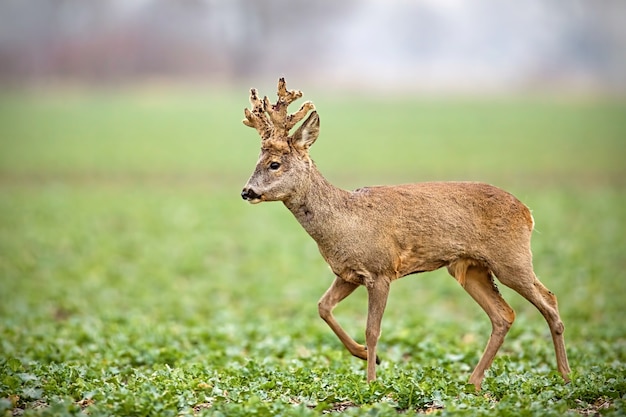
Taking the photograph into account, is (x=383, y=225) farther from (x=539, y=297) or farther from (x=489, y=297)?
(x=539, y=297)

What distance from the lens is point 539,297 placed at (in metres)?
8.55

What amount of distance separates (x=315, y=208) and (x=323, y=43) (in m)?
109

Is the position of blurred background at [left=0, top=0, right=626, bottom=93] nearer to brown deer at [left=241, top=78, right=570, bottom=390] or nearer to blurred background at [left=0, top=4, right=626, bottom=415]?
blurred background at [left=0, top=4, right=626, bottom=415]

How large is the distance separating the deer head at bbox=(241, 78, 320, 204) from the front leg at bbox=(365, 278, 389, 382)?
1151 millimetres

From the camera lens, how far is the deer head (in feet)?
26.0

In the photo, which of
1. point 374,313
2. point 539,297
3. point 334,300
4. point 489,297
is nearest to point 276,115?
point 334,300

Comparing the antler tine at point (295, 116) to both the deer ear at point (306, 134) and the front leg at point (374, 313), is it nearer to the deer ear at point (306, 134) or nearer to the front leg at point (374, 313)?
the deer ear at point (306, 134)

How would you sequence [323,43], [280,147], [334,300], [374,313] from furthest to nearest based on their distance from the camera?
[323,43] < [334,300] < [374,313] < [280,147]

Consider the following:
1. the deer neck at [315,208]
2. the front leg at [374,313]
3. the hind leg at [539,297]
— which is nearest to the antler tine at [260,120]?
the deer neck at [315,208]

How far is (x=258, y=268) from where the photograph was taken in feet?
57.5

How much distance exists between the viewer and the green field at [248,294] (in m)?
7.72

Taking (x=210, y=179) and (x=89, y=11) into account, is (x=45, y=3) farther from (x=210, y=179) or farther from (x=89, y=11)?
(x=210, y=179)

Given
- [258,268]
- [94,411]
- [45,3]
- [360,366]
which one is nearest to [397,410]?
[360,366]

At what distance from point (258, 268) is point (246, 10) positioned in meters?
90.5
